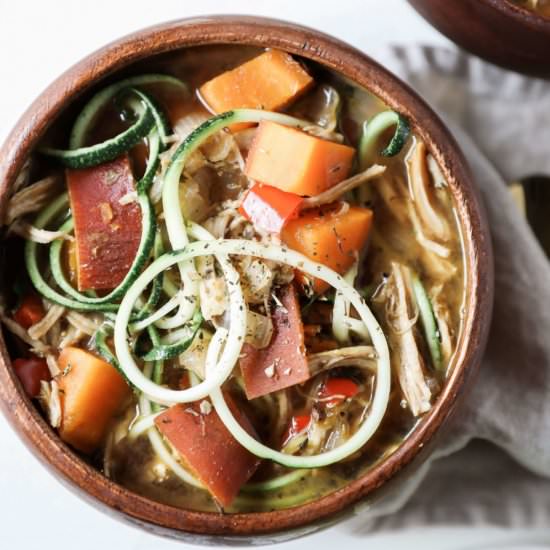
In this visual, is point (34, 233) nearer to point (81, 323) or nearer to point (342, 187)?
point (81, 323)

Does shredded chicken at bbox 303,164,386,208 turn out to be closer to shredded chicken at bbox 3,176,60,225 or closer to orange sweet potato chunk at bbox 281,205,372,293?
orange sweet potato chunk at bbox 281,205,372,293

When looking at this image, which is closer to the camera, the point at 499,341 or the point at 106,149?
the point at 106,149

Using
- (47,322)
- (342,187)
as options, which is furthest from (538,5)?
(47,322)

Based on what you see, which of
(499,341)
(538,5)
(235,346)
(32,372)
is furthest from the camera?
(499,341)

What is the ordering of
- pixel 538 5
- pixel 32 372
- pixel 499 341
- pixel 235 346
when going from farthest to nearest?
pixel 499 341 < pixel 538 5 < pixel 32 372 < pixel 235 346

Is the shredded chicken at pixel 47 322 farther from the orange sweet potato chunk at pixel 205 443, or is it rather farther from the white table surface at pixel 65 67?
the white table surface at pixel 65 67

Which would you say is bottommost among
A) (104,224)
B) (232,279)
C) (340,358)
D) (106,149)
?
(340,358)
